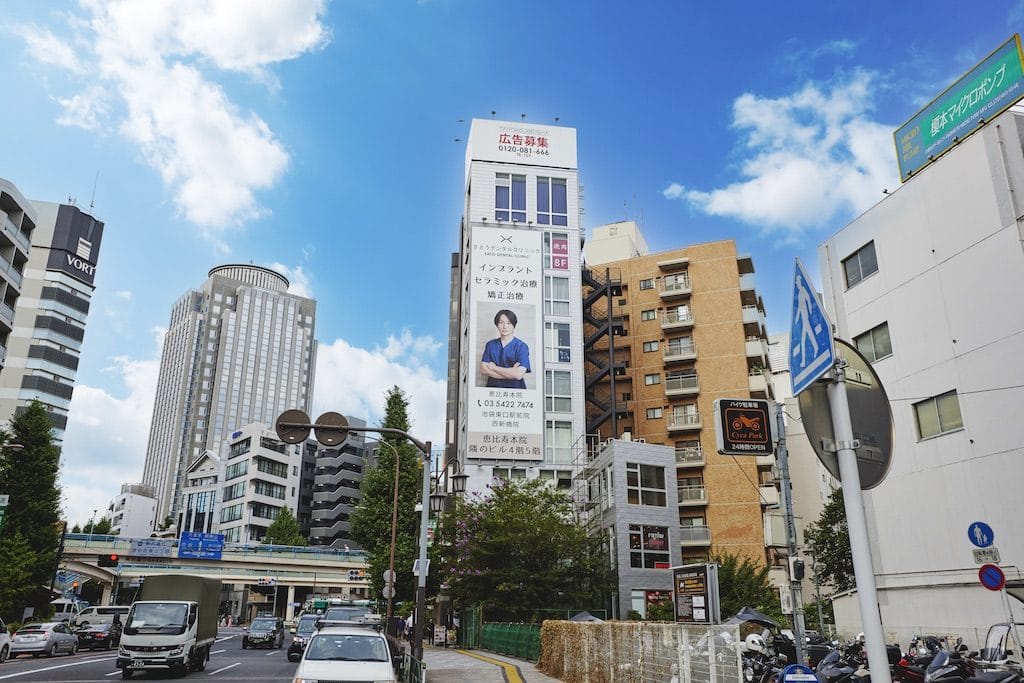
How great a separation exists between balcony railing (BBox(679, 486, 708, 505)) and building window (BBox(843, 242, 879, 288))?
24.2 m

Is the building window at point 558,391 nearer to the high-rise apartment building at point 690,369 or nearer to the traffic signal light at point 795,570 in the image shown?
the high-rise apartment building at point 690,369

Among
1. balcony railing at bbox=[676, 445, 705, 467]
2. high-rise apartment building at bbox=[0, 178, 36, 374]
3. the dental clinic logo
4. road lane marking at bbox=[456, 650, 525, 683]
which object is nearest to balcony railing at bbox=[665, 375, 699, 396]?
balcony railing at bbox=[676, 445, 705, 467]

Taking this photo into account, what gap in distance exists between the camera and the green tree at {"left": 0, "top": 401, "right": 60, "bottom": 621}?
135ft

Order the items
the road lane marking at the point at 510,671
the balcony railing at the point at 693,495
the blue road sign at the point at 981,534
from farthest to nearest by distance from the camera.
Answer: the balcony railing at the point at 693,495, the road lane marking at the point at 510,671, the blue road sign at the point at 981,534

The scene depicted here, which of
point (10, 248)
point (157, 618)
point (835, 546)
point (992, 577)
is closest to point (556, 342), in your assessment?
point (835, 546)

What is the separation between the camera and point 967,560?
24125 millimetres

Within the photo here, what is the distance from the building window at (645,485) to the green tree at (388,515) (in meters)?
15.1

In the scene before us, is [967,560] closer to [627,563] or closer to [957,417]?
[957,417]

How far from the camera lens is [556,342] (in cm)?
5747

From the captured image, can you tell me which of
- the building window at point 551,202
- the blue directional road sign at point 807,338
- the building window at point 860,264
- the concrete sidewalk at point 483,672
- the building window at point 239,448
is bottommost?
the concrete sidewalk at point 483,672

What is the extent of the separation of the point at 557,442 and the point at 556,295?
38.4 feet

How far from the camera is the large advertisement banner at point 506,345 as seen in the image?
53.4 metres

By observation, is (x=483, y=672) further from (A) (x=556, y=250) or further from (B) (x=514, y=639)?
(A) (x=556, y=250)

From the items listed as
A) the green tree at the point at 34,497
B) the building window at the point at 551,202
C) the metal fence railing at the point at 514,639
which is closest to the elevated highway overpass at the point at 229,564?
the green tree at the point at 34,497
